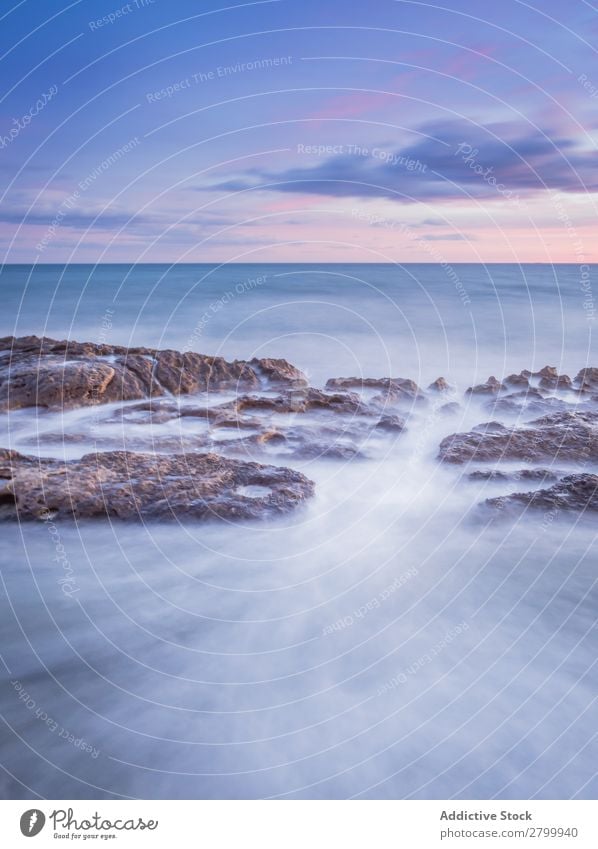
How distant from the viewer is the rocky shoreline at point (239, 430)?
243 inches

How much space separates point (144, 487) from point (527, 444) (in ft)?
14.1

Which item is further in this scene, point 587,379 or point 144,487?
point 587,379

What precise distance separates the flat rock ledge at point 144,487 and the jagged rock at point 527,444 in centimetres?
196

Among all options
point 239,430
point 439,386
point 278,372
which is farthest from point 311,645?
point 439,386

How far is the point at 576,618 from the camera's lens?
520 centimetres

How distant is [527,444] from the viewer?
7.59 meters

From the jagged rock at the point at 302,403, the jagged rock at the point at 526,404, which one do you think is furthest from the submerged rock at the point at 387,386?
the jagged rock at the point at 526,404

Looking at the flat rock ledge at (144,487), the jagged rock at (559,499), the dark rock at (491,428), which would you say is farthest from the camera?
the dark rock at (491,428)

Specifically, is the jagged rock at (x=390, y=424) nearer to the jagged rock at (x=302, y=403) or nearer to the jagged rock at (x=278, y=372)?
the jagged rock at (x=302, y=403)

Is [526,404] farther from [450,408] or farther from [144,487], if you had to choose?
[144,487]

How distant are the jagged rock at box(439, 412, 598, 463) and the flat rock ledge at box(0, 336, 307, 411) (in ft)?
10.2

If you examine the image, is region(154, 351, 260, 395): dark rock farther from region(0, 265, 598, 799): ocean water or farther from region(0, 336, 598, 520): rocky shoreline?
region(0, 265, 598, 799): ocean water

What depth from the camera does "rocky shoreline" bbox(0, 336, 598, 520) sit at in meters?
6.16
